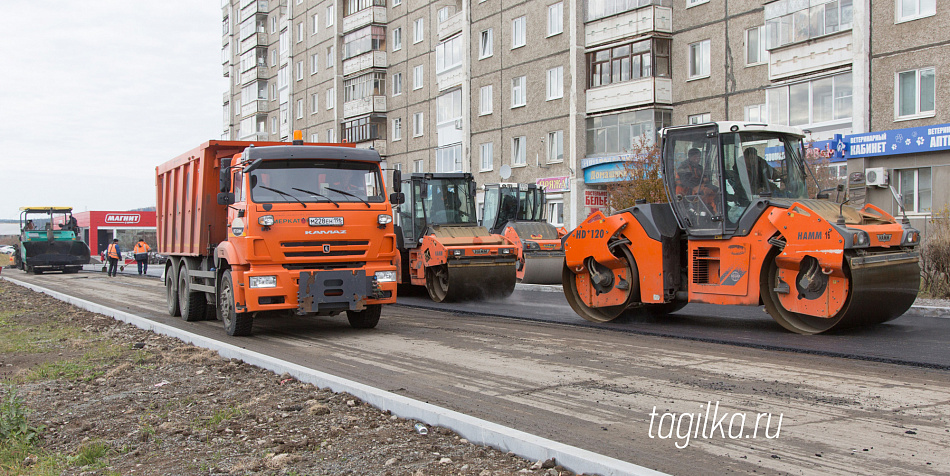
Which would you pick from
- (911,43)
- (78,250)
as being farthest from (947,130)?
(78,250)

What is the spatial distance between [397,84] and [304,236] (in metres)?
41.3

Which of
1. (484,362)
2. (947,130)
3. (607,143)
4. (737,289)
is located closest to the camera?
(484,362)

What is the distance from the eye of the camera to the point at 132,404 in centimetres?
734

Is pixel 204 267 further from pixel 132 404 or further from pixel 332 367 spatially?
pixel 132 404

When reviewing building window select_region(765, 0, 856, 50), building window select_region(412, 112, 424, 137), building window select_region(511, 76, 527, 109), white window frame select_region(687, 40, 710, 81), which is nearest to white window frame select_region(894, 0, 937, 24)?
building window select_region(765, 0, 856, 50)

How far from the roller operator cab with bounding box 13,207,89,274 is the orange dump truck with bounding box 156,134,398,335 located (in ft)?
103

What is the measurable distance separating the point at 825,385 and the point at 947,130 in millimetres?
19199

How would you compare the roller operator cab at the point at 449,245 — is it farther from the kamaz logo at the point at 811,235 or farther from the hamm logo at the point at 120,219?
the hamm logo at the point at 120,219

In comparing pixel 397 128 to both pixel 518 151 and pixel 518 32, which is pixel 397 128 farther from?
pixel 518 32

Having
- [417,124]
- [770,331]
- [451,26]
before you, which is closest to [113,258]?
[417,124]

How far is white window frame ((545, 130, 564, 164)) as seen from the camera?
36.0 meters

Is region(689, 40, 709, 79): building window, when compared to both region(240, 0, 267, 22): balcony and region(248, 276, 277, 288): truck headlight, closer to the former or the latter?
region(248, 276, 277, 288): truck headlight

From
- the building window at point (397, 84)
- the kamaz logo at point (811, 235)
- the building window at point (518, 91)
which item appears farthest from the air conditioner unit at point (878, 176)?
the building window at point (397, 84)

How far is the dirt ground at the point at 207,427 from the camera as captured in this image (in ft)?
17.1
